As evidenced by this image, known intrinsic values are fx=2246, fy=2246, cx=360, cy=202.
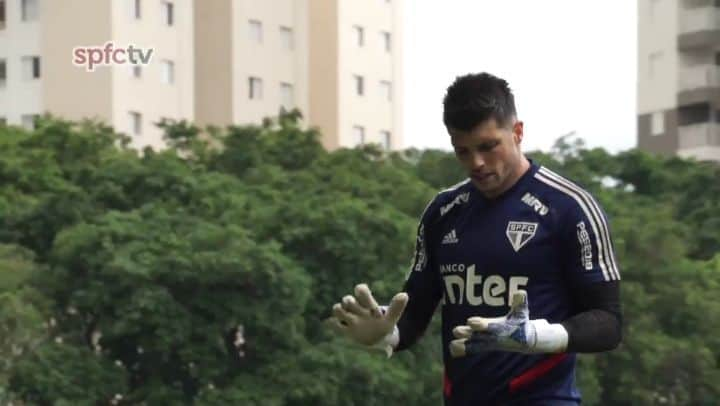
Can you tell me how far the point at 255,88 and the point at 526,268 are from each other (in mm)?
65804

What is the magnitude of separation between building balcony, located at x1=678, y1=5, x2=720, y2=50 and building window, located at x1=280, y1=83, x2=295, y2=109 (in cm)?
1690

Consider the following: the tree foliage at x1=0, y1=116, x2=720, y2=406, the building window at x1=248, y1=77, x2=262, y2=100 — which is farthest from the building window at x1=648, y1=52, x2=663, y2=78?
the tree foliage at x1=0, y1=116, x2=720, y2=406

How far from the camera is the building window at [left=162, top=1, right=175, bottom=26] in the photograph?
6688cm

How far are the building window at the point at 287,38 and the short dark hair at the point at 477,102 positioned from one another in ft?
221

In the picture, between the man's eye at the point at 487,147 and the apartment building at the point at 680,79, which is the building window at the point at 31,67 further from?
the man's eye at the point at 487,147

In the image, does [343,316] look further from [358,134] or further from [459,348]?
[358,134]

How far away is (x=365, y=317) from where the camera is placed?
6625 mm

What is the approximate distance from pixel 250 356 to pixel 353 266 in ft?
7.80

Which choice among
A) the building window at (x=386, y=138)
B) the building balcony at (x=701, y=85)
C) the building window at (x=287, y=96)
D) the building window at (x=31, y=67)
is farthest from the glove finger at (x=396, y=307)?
the building window at (x=386, y=138)

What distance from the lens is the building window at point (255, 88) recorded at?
71.8m

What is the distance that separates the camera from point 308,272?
36.2 m

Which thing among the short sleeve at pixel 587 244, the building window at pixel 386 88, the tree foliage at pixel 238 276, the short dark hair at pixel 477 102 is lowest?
the tree foliage at pixel 238 276

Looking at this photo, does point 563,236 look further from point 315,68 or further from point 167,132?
point 315,68

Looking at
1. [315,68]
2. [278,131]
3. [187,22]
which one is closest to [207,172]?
[278,131]
